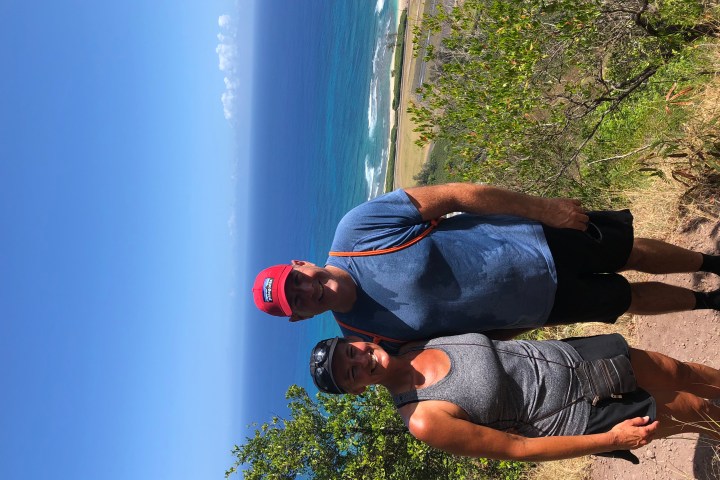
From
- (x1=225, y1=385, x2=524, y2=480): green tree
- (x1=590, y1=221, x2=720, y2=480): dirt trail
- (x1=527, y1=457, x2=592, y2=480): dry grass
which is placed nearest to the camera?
(x1=590, y1=221, x2=720, y2=480): dirt trail

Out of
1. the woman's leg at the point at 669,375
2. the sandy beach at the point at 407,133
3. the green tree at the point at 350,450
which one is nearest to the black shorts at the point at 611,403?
the woman's leg at the point at 669,375

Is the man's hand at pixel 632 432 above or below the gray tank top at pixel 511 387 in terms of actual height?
below

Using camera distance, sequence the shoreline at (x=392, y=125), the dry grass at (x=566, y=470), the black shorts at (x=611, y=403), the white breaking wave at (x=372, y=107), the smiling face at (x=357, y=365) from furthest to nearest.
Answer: the white breaking wave at (x=372, y=107) < the shoreline at (x=392, y=125) < the dry grass at (x=566, y=470) < the black shorts at (x=611, y=403) < the smiling face at (x=357, y=365)

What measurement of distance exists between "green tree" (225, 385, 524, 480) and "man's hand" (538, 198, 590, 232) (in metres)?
6.81

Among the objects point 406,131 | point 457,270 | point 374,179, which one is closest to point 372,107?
point 374,179

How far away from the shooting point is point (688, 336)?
5.43 metres

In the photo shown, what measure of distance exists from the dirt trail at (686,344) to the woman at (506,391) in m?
2.05

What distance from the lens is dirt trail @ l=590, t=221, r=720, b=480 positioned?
4.80m

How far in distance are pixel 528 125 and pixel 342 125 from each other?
295 ft

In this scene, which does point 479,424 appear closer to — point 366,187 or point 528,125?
point 528,125

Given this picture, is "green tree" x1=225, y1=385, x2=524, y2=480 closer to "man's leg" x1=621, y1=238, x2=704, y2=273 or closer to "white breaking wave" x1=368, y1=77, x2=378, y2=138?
"man's leg" x1=621, y1=238, x2=704, y2=273

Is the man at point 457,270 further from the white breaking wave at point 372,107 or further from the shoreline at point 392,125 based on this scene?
the white breaking wave at point 372,107

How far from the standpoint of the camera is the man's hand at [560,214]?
3420 mm

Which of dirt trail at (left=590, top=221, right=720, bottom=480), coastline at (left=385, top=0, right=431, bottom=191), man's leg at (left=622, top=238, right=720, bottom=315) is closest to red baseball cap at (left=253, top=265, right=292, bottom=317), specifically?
man's leg at (left=622, top=238, right=720, bottom=315)
